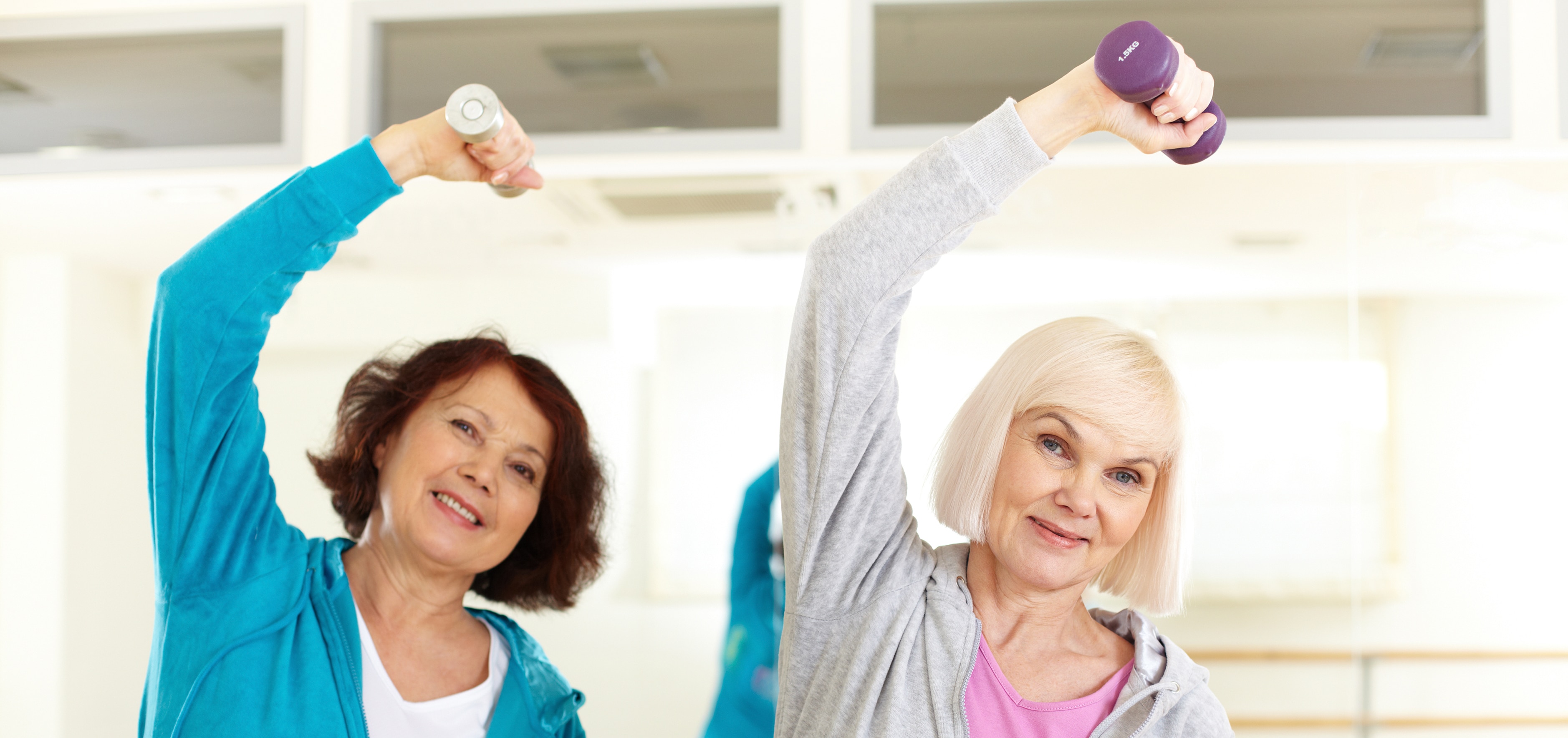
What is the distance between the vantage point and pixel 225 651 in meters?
1.29

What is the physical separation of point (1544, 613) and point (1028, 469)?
1341mm

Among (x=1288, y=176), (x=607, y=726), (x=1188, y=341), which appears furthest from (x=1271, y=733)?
(x=607, y=726)

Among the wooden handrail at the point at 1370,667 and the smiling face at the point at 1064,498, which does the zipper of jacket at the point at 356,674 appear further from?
the wooden handrail at the point at 1370,667

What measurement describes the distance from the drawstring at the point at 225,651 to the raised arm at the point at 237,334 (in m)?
0.07

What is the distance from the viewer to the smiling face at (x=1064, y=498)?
4.04ft

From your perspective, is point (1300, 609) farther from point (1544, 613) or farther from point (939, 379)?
point (939, 379)

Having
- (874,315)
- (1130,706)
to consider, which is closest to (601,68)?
(874,315)

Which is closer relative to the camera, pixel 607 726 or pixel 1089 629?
pixel 1089 629

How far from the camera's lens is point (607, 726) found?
6.57 ft

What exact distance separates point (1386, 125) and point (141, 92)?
254 centimetres

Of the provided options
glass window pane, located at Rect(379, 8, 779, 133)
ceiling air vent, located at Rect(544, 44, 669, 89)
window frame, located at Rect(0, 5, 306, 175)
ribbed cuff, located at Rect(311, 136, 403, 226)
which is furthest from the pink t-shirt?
window frame, located at Rect(0, 5, 306, 175)

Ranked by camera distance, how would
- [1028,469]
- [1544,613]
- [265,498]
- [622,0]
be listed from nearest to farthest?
[1028,469], [265,498], [1544,613], [622,0]

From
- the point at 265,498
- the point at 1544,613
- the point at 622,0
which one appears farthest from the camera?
the point at 622,0

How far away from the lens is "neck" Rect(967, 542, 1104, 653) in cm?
130
